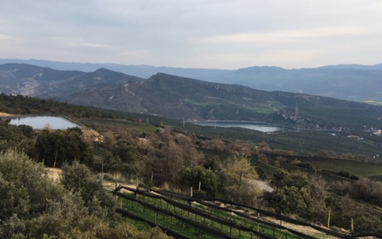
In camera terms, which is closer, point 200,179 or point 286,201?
point 286,201

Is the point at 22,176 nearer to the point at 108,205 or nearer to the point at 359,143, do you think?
the point at 108,205

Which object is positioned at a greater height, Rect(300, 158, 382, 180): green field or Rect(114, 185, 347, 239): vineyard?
Rect(114, 185, 347, 239): vineyard

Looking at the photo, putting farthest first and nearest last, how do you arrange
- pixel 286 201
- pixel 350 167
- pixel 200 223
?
pixel 350 167, pixel 286 201, pixel 200 223

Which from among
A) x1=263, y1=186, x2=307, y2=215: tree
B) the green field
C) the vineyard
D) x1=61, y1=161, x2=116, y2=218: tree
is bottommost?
the green field

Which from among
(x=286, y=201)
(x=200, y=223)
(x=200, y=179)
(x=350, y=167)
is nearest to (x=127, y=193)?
(x=200, y=223)

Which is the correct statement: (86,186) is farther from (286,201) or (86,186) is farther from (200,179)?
(286,201)

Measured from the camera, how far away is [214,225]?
18.7m

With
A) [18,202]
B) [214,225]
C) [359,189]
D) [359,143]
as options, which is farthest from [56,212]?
[359,143]

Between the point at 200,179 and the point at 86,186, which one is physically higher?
the point at 86,186

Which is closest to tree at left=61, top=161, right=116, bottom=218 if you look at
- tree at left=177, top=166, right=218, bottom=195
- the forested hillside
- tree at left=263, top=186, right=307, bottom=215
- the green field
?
the forested hillside

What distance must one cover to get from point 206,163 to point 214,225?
33531mm

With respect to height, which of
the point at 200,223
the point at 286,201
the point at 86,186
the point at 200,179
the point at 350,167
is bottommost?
the point at 350,167

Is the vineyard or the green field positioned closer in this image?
the vineyard

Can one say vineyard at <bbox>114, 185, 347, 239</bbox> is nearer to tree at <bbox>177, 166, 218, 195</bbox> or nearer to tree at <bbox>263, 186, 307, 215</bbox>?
tree at <bbox>263, 186, 307, 215</bbox>
